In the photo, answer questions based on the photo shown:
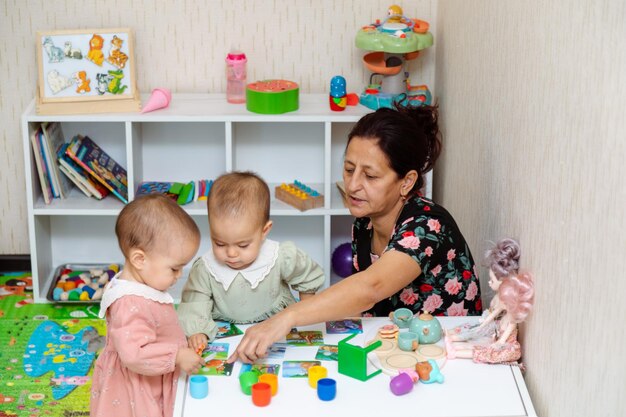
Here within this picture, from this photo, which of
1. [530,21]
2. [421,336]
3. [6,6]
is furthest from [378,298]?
[6,6]

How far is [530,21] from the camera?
180 centimetres

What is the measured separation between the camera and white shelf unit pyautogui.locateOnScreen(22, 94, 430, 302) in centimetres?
329

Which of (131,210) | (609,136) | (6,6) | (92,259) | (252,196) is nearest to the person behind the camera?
(609,136)

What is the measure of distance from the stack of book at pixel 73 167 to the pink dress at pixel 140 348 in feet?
5.18

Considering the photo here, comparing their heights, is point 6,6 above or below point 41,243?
above

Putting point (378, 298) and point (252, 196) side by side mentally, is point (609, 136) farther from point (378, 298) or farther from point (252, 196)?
point (252, 196)

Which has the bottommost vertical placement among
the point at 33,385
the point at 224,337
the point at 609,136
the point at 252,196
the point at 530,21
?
the point at 33,385

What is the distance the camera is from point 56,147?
3.41 meters

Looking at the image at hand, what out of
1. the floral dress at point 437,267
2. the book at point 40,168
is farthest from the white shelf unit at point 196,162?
the floral dress at point 437,267

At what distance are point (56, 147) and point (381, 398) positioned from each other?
2.17m

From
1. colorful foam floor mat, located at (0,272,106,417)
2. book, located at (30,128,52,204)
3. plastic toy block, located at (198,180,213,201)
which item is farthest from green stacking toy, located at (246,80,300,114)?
colorful foam floor mat, located at (0,272,106,417)

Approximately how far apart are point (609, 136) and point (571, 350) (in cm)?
40

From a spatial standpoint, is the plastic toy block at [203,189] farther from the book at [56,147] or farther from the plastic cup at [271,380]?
the plastic cup at [271,380]

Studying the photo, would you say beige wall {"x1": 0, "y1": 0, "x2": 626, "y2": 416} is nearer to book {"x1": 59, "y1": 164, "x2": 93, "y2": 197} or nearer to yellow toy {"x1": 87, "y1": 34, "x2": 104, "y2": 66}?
yellow toy {"x1": 87, "y1": 34, "x2": 104, "y2": 66}
